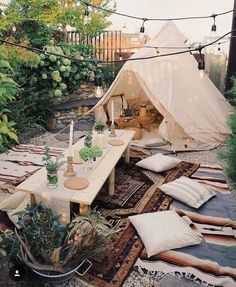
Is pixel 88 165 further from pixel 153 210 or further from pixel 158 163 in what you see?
pixel 158 163

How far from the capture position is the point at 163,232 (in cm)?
317

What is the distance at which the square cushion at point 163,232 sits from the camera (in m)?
3.08

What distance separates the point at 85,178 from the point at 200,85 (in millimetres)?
3965

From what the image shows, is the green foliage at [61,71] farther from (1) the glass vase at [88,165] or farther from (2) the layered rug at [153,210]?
(1) the glass vase at [88,165]

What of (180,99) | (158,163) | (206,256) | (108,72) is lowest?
(206,256)

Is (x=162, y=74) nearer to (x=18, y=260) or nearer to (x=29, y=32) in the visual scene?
(x=29, y=32)

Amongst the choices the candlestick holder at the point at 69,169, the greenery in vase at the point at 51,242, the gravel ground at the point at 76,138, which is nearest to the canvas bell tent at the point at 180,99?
the gravel ground at the point at 76,138

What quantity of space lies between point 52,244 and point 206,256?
1571mm

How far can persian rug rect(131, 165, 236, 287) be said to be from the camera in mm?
2881

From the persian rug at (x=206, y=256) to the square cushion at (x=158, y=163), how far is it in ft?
3.31

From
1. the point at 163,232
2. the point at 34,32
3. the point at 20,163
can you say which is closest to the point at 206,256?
the point at 163,232

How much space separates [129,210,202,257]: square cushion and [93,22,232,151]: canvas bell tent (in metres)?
2.77

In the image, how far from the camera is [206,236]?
3.47 meters

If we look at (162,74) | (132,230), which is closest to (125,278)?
(132,230)
